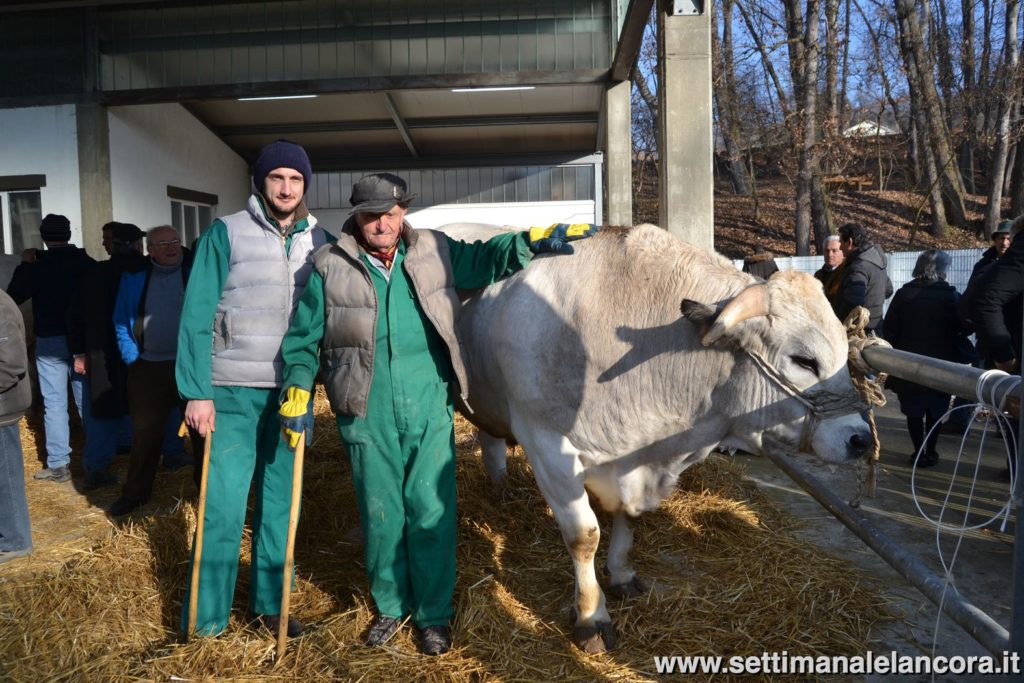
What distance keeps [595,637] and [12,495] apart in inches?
140

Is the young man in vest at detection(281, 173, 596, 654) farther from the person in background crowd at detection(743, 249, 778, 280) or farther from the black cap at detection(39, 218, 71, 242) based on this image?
the person in background crowd at detection(743, 249, 778, 280)

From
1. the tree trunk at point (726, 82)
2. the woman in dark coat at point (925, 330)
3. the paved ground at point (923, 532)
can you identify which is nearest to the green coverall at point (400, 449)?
the paved ground at point (923, 532)

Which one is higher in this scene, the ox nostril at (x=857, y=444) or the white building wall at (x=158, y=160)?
the white building wall at (x=158, y=160)

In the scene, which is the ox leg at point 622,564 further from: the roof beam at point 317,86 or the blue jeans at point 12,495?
the roof beam at point 317,86

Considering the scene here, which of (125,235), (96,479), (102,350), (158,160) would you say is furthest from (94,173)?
(96,479)

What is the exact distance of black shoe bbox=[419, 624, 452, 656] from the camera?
3.33m

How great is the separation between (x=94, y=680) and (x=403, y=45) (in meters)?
8.81

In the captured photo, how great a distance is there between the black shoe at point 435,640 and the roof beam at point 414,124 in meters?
10.1

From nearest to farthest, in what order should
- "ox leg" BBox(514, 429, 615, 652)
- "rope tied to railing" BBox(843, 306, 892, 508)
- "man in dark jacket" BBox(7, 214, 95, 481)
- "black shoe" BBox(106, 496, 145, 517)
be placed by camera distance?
"rope tied to railing" BBox(843, 306, 892, 508)
"ox leg" BBox(514, 429, 615, 652)
"black shoe" BBox(106, 496, 145, 517)
"man in dark jacket" BBox(7, 214, 95, 481)

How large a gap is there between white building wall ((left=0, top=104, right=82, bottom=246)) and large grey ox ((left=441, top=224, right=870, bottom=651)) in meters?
8.72

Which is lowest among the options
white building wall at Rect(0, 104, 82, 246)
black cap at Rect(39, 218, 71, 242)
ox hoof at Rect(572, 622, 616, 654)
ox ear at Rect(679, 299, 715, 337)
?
ox hoof at Rect(572, 622, 616, 654)

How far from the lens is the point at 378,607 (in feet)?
11.4

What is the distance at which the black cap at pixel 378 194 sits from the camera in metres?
3.31

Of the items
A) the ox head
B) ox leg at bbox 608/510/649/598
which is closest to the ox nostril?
the ox head
